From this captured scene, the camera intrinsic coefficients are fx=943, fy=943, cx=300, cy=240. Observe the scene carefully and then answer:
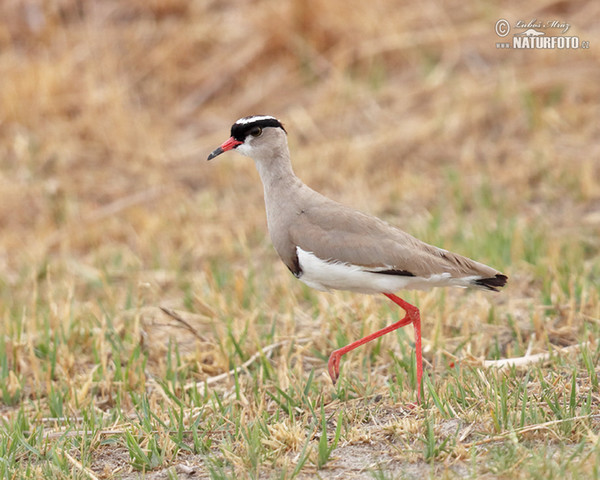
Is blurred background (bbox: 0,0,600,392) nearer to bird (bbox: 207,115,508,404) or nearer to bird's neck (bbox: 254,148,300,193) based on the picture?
bird (bbox: 207,115,508,404)

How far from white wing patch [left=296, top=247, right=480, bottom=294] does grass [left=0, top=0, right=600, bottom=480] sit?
480 millimetres

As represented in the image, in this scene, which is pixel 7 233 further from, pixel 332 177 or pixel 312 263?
pixel 312 263

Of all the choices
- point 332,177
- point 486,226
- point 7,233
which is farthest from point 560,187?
point 7,233

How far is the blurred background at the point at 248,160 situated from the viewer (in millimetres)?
7121

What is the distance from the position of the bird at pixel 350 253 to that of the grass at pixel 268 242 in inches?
19.2

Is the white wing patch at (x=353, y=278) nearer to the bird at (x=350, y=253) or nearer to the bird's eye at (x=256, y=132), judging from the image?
the bird at (x=350, y=253)

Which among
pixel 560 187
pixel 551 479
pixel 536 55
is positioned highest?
pixel 536 55

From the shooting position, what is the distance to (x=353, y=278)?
174 inches

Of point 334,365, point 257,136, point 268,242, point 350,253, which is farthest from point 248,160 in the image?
point 350,253

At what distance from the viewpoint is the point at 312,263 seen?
4422mm

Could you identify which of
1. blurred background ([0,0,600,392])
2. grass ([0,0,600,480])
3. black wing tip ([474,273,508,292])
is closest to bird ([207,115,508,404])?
black wing tip ([474,273,508,292])

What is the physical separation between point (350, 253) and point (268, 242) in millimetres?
3463

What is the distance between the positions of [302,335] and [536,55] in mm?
5875

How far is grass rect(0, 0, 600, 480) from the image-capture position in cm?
408
